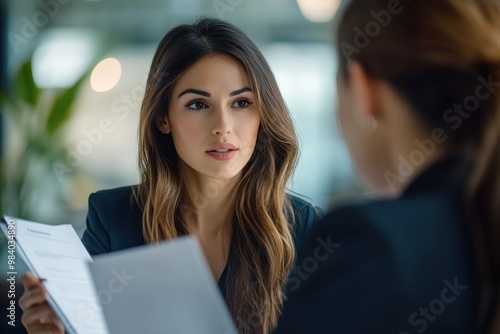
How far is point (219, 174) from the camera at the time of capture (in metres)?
1.83

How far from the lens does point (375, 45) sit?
2.94ft

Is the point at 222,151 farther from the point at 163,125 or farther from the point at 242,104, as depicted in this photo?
the point at 163,125

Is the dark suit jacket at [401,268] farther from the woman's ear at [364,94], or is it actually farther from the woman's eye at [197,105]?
the woman's eye at [197,105]

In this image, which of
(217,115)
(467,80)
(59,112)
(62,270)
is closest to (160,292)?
(62,270)

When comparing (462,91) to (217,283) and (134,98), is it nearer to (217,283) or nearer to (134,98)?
(217,283)

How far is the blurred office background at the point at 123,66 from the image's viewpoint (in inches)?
186

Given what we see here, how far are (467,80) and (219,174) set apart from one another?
1.06 meters

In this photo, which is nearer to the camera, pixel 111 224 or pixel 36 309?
pixel 36 309

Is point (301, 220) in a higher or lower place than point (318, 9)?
lower

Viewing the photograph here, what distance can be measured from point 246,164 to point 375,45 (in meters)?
1.13

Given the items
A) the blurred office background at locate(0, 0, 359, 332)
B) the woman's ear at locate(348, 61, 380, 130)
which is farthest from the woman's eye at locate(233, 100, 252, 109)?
the blurred office background at locate(0, 0, 359, 332)

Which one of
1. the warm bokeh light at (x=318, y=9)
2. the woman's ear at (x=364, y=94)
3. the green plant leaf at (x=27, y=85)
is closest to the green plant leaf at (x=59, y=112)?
the green plant leaf at (x=27, y=85)

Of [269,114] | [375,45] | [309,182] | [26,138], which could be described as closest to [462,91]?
[375,45]

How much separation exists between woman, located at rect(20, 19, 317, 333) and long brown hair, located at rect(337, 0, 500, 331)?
3.16ft
